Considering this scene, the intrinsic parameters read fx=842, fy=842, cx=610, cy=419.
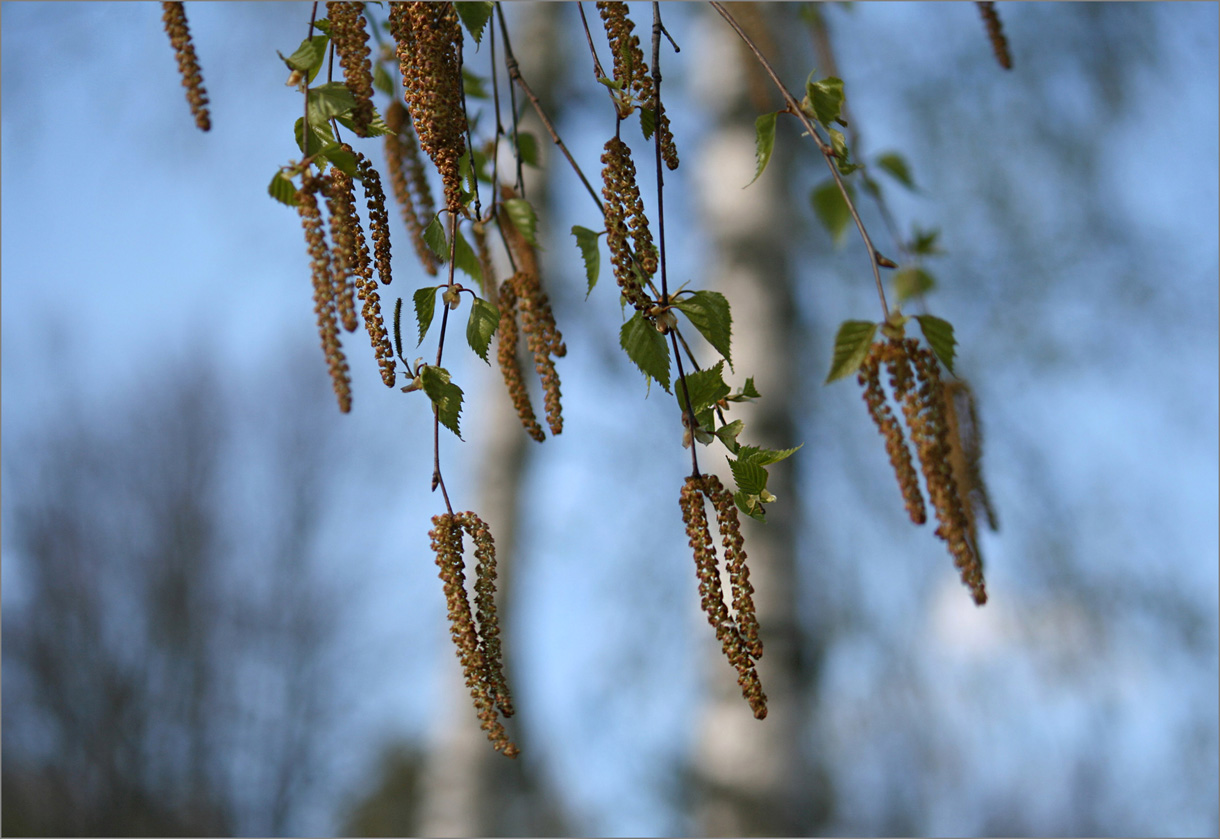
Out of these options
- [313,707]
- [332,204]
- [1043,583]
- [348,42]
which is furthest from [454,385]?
[313,707]

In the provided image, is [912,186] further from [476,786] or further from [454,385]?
[476,786]

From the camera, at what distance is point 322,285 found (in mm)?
704

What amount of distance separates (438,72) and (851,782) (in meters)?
7.23

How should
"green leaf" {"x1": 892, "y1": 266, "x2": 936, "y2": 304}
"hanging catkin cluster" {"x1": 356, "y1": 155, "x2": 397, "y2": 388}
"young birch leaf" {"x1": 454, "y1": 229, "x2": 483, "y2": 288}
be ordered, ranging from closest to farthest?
1. "hanging catkin cluster" {"x1": 356, "y1": 155, "x2": 397, "y2": 388}
2. "young birch leaf" {"x1": 454, "y1": 229, "x2": 483, "y2": 288}
3. "green leaf" {"x1": 892, "y1": 266, "x2": 936, "y2": 304}

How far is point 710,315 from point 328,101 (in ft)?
1.07

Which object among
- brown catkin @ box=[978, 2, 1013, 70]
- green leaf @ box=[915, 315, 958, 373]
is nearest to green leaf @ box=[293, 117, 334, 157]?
green leaf @ box=[915, 315, 958, 373]

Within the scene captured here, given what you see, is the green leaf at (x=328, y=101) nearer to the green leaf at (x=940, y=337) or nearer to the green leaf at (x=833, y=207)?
the green leaf at (x=940, y=337)

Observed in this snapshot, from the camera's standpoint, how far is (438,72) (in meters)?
0.58

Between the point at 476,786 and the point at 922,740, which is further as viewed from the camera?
the point at 922,740

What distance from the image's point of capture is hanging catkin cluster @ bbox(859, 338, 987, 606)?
24.0 inches

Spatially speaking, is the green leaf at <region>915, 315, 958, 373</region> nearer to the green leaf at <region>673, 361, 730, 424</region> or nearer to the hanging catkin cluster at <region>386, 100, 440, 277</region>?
the green leaf at <region>673, 361, 730, 424</region>

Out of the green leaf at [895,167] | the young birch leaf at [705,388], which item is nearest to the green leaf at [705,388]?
the young birch leaf at [705,388]

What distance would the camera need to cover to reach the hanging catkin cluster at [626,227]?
0.57 metres

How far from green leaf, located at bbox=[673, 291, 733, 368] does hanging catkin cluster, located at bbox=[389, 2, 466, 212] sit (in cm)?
17
